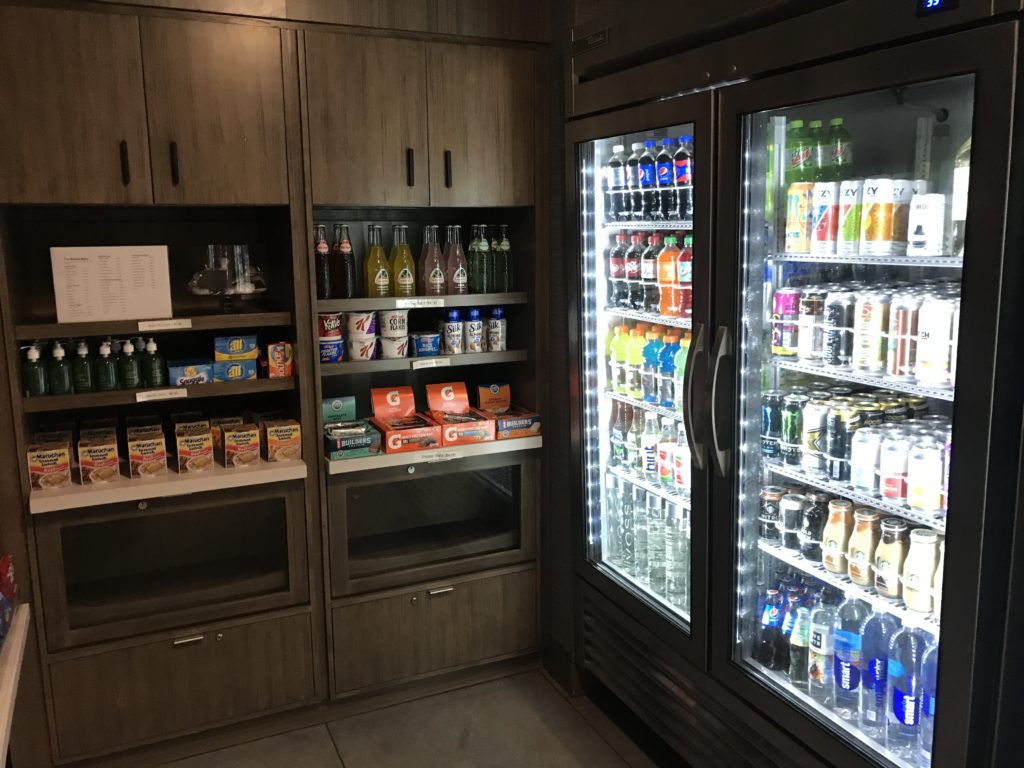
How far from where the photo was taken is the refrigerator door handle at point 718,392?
2191 mm

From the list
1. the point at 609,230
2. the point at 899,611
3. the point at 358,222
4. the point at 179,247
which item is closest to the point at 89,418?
the point at 179,247

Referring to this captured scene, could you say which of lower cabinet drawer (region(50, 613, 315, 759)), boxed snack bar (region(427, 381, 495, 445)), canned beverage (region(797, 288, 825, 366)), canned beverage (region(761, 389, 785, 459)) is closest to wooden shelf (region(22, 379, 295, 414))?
boxed snack bar (region(427, 381, 495, 445))

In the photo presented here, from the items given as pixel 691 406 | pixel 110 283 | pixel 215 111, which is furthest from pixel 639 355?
pixel 110 283

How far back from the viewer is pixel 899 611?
6.31 ft

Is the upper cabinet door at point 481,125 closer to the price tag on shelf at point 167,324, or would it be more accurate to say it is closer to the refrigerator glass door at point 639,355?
the refrigerator glass door at point 639,355

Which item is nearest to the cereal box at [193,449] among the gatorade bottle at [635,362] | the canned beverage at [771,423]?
the gatorade bottle at [635,362]

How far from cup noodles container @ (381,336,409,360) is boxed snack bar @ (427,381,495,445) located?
10.1 inches

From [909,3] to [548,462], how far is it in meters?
2.02

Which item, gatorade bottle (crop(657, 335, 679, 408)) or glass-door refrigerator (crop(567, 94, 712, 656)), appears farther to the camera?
gatorade bottle (crop(657, 335, 679, 408))

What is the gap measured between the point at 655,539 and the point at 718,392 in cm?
89

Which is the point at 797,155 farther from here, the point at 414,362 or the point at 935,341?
the point at 414,362

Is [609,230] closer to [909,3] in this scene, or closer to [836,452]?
[836,452]

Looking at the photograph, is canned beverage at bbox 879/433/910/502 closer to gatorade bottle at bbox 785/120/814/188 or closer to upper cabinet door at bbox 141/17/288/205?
gatorade bottle at bbox 785/120/814/188

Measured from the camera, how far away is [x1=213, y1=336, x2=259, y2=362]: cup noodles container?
112 inches
